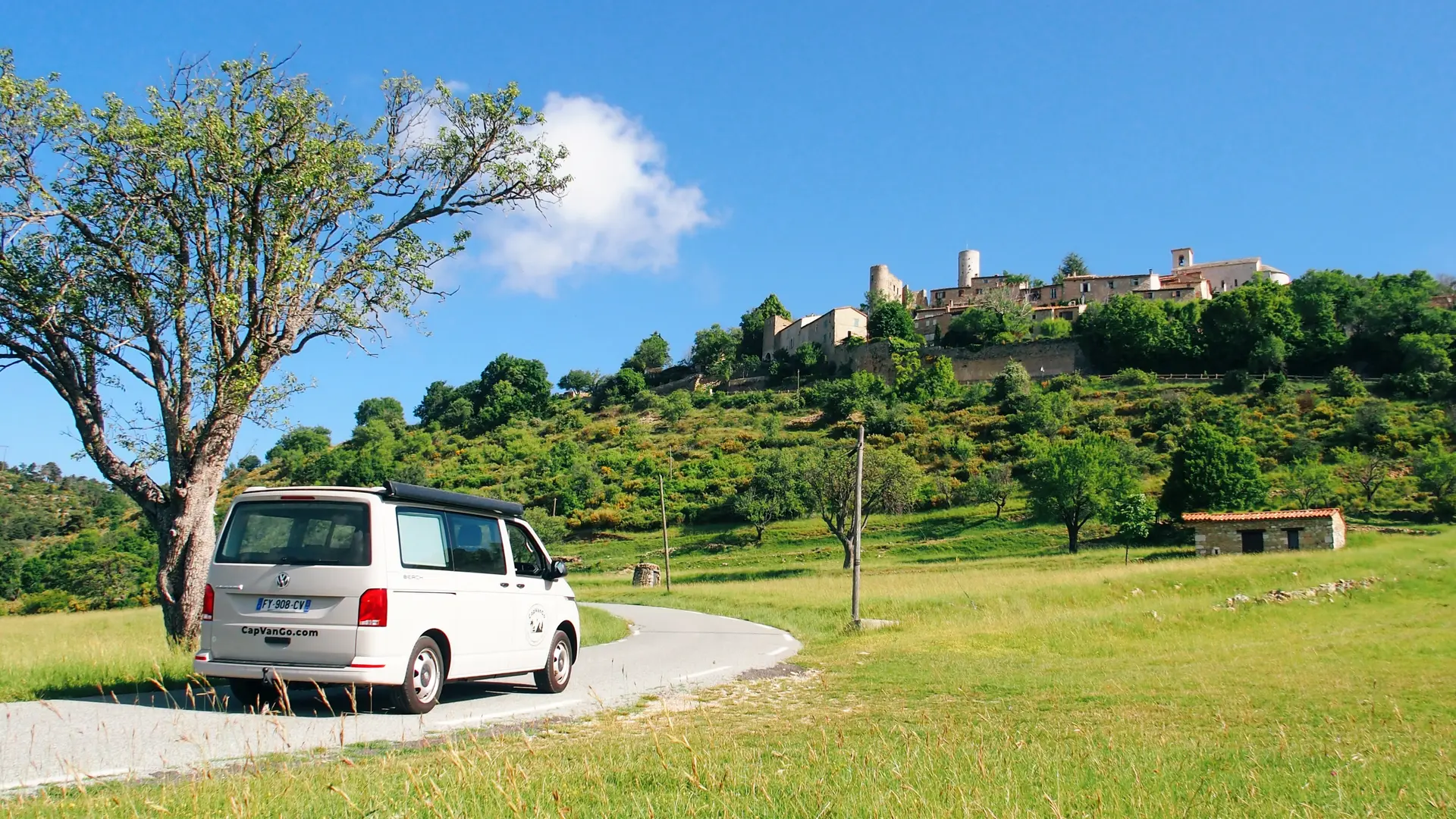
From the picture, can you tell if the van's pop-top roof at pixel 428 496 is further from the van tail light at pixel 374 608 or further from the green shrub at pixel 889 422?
the green shrub at pixel 889 422

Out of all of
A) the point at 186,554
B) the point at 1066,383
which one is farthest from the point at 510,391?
the point at 186,554

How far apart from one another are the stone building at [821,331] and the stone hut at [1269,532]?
79.2 meters

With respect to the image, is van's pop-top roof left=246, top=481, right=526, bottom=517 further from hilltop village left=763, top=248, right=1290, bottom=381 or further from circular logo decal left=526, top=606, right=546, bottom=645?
hilltop village left=763, top=248, right=1290, bottom=381

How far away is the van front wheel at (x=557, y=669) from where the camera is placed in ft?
34.1

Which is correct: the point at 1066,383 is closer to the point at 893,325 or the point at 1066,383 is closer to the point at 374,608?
the point at 893,325

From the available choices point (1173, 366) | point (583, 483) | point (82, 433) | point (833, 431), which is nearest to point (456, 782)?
point (82, 433)

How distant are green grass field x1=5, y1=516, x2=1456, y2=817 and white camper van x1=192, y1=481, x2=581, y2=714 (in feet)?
5.64

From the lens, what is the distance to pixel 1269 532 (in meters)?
39.1

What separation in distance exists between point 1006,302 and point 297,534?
11873cm

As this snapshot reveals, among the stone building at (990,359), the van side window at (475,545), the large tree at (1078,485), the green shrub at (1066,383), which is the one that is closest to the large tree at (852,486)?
the large tree at (1078,485)

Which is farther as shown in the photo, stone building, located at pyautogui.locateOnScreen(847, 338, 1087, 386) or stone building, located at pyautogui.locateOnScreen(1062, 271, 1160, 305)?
stone building, located at pyautogui.locateOnScreen(1062, 271, 1160, 305)

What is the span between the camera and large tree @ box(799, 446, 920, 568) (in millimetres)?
50656

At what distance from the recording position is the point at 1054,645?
62.0 feet

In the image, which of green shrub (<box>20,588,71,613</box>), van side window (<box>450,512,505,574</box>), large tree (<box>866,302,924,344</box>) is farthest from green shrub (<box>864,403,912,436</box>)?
van side window (<box>450,512,505,574</box>)
